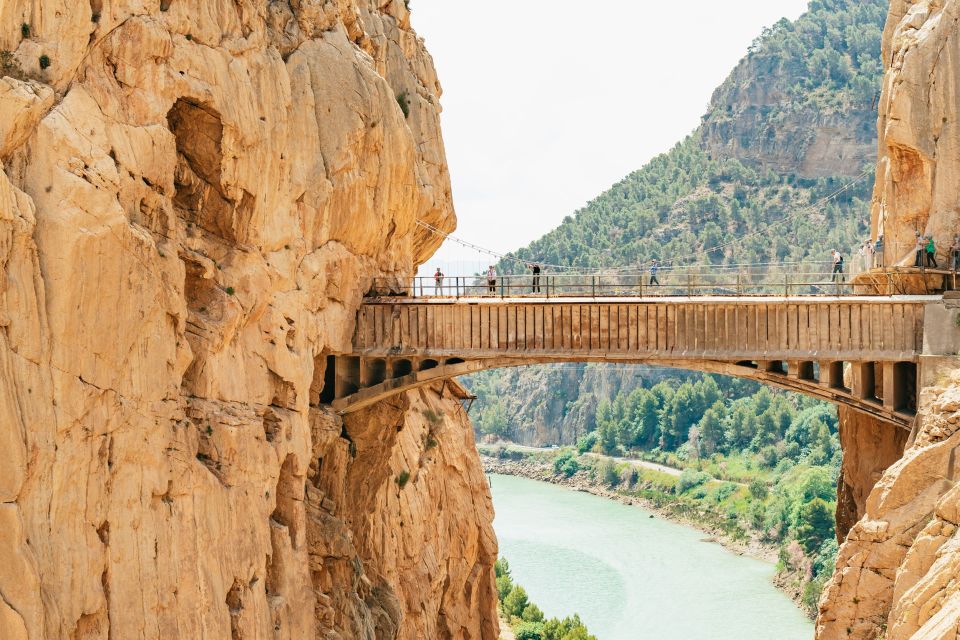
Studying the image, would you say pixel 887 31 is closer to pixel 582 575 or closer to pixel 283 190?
pixel 283 190

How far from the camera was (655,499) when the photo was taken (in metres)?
75.8

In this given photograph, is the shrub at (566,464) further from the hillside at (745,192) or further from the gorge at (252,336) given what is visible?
the gorge at (252,336)

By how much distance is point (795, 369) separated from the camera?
22906mm

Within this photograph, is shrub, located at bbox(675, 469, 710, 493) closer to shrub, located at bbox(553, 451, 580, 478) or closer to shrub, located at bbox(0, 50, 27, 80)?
shrub, located at bbox(553, 451, 580, 478)

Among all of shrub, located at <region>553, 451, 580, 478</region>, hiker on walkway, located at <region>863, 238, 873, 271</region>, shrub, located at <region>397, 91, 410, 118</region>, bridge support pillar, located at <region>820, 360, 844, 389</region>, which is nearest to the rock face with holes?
shrub, located at <region>397, 91, 410, 118</region>

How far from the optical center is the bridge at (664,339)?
72.8 feet

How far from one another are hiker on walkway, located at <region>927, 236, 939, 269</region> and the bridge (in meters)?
2.00

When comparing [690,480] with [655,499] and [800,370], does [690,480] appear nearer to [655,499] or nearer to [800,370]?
[655,499]

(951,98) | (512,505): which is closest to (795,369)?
(951,98)

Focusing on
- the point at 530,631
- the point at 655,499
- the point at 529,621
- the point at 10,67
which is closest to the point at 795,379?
the point at 10,67

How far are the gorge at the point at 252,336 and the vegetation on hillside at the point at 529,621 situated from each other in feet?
41.2

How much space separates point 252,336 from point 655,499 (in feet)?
193

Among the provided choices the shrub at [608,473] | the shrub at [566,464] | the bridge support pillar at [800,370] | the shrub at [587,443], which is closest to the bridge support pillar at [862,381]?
the bridge support pillar at [800,370]

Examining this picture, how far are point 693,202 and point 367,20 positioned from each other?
8388cm
